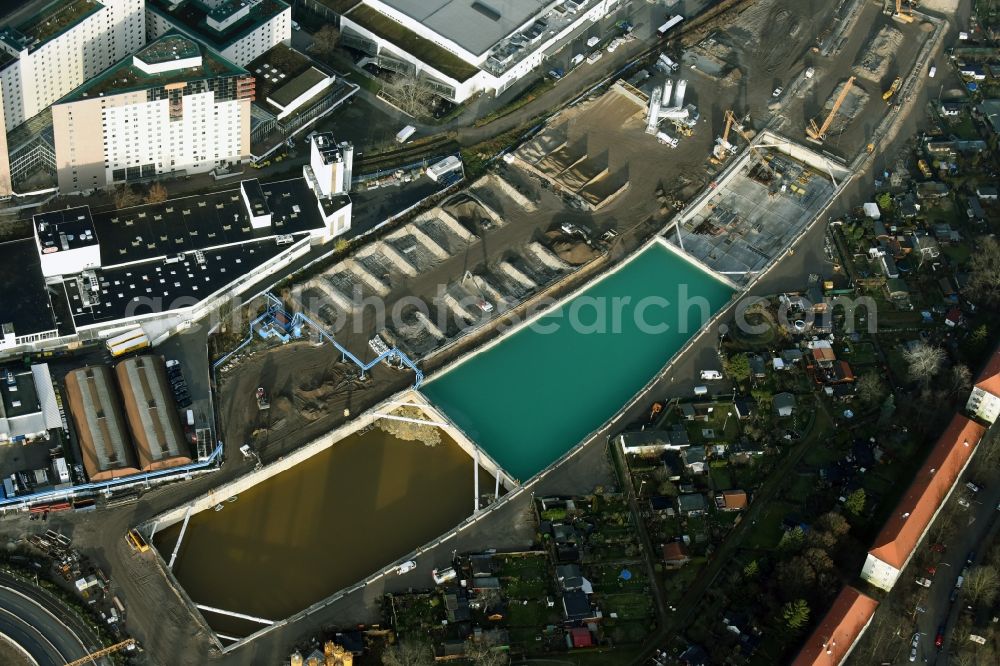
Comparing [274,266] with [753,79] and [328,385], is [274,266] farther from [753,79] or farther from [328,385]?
[753,79]

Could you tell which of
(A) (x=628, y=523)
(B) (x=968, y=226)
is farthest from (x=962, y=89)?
(A) (x=628, y=523)

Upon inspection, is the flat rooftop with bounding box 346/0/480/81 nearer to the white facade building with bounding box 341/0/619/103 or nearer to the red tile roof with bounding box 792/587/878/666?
the white facade building with bounding box 341/0/619/103

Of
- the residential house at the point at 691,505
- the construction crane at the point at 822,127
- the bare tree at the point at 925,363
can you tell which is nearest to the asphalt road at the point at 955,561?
the bare tree at the point at 925,363

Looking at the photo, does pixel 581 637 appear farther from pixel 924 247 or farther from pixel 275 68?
pixel 275 68

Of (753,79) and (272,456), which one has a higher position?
(753,79)

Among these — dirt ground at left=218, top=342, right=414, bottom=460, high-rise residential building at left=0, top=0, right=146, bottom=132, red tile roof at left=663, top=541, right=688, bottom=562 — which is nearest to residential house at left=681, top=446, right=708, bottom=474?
red tile roof at left=663, top=541, right=688, bottom=562
